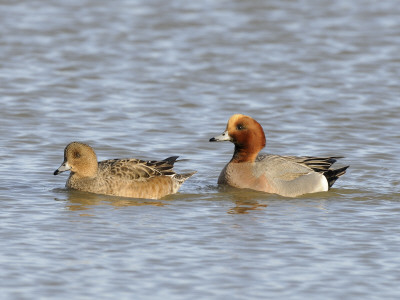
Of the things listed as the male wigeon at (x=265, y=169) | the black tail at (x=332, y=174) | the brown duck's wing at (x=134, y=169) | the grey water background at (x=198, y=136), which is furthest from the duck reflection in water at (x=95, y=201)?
the black tail at (x=332, y=174)

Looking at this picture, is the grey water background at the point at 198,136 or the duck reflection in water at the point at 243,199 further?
the duck reflection in water at the point at 243,199

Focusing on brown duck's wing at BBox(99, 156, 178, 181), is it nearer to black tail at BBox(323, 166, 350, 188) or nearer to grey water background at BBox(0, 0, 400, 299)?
grey water background at BBox(0, 0, 400, 299)

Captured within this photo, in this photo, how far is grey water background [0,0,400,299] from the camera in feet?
27.7

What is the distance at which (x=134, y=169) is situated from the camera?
1162 centimetres

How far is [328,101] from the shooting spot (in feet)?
55.5

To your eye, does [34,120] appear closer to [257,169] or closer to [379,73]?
[257,169]

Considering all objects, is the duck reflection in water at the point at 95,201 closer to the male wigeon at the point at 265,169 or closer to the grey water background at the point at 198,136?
the grey water background at the point at 198,136

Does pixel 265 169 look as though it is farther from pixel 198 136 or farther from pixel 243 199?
pixel 198 136

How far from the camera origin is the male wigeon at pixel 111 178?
1142cm

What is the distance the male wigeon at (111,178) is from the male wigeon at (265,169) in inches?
34.5

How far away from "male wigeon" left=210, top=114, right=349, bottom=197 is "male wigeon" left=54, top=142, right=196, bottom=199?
2.88 ft

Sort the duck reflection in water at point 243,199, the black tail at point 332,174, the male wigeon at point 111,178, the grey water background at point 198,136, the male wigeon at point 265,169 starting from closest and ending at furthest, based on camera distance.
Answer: the grey water background at point 198,136
the duck reflection in water at point 243,199
the male wigeon at point 111,178
the male wigeon at point 265,169
the black tail at point 332,174

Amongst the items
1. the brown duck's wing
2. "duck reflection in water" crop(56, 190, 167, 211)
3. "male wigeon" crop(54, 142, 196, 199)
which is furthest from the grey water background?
the brown duck's wing

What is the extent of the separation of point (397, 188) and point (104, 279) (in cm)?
487
